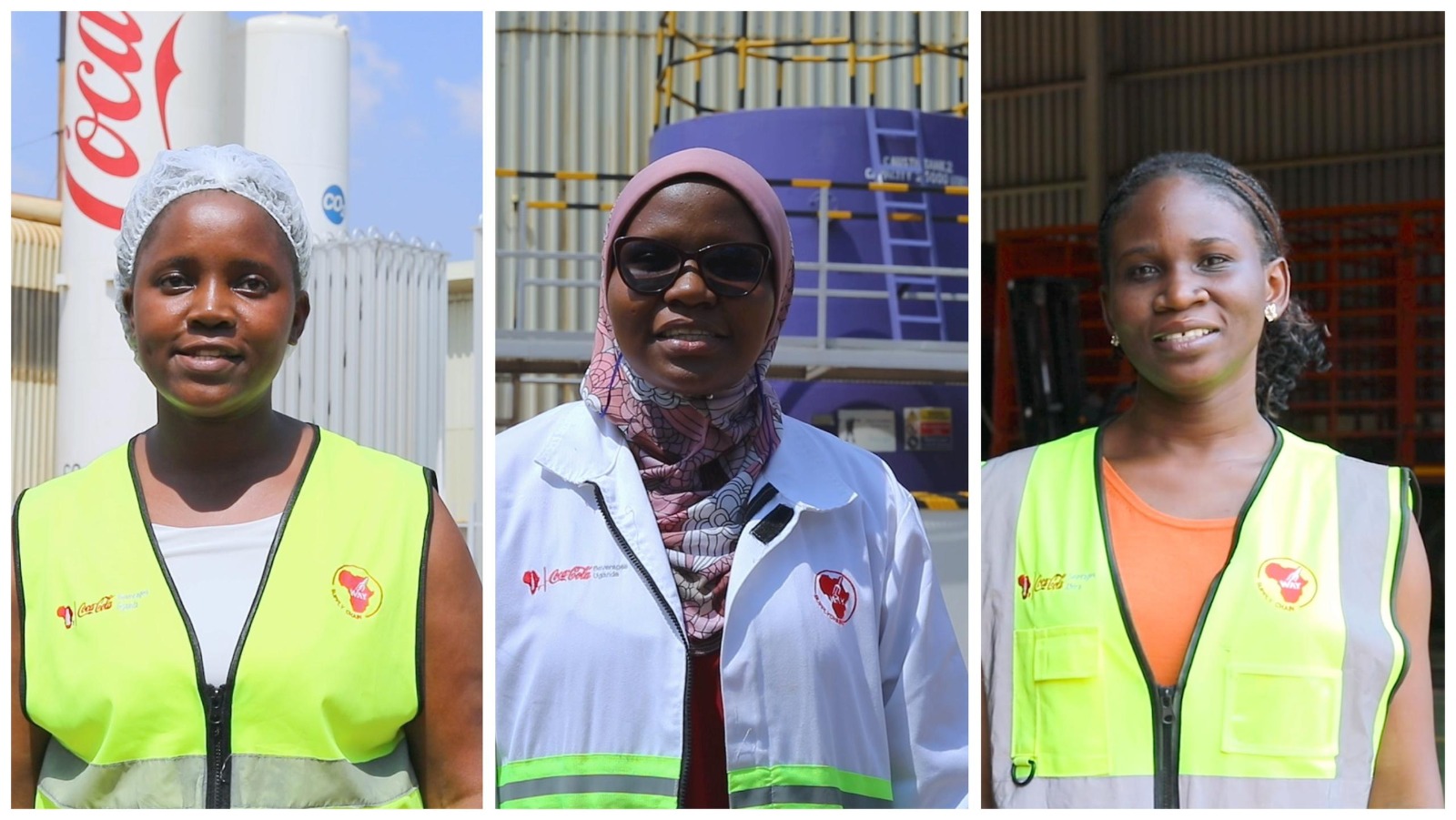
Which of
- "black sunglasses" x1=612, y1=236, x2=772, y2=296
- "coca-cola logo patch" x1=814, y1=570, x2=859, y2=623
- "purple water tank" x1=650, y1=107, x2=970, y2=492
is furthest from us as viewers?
"purple water tank" x1=650, y1=107, x2=970, y2=492

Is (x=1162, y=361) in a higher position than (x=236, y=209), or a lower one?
lower

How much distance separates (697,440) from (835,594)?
368mm

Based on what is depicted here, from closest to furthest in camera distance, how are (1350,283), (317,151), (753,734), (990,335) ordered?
(753,734) < (317,151) < (1350,283) < (990,335)

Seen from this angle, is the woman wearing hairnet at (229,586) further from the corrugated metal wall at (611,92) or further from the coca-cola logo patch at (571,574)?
the corrugated metal wall at (611,92)

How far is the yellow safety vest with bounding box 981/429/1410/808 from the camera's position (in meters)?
2.52

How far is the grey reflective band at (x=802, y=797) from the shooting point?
2523mm

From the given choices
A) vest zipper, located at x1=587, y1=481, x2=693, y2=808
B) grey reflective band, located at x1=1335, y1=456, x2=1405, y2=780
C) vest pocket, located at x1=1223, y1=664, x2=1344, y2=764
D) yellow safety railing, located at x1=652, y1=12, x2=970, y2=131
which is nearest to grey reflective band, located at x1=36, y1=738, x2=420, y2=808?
vest zipper, located at x1=587, y1=481, x2=693, y2=808

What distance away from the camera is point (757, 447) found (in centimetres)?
258

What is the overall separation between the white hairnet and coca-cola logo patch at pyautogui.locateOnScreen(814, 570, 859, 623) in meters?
1.11

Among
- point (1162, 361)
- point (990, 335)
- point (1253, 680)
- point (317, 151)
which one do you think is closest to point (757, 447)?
point (1162, 361)

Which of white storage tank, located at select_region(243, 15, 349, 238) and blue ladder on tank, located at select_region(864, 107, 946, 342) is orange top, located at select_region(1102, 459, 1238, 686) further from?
blue ladder on tank, located at select_region(864, 107, 946, 342)

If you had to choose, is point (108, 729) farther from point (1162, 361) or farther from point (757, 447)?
point (1162, 361)

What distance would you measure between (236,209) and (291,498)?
0.53m

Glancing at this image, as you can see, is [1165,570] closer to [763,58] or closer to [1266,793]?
[1266,793]
